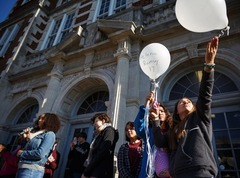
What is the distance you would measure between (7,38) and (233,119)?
39.6 feet

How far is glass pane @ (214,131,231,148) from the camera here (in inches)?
152

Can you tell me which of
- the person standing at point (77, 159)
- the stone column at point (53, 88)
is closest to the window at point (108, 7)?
the stone column at point (53, 88)

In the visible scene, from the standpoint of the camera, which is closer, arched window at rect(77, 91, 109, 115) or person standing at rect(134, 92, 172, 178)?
person standing at rect(134, 92, 172, 178)

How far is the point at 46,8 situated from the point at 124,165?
12.0 m

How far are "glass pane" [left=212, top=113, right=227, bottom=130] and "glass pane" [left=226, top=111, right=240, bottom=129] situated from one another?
10 centimetres

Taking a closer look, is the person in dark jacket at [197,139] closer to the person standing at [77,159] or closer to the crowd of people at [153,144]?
the crowd of people at [153,144]

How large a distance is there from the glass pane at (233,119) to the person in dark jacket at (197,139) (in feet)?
8.93

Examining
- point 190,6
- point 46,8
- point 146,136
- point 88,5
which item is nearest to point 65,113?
point 146,136

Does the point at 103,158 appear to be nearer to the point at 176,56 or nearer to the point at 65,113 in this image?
the point at 176,56

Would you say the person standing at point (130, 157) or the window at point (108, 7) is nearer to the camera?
the person standing at point (130, 157)

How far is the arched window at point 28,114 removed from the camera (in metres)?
7.52

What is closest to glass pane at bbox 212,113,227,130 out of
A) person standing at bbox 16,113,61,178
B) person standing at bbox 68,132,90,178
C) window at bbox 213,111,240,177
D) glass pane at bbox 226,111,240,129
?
window at bbox 213,111,240,177

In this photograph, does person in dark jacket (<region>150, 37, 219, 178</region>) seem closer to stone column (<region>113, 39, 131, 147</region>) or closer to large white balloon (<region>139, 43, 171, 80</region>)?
large white balloon (<region>139, 43, 171, 80</region>)

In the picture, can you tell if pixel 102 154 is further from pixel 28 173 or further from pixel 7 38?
pixel 7 38
